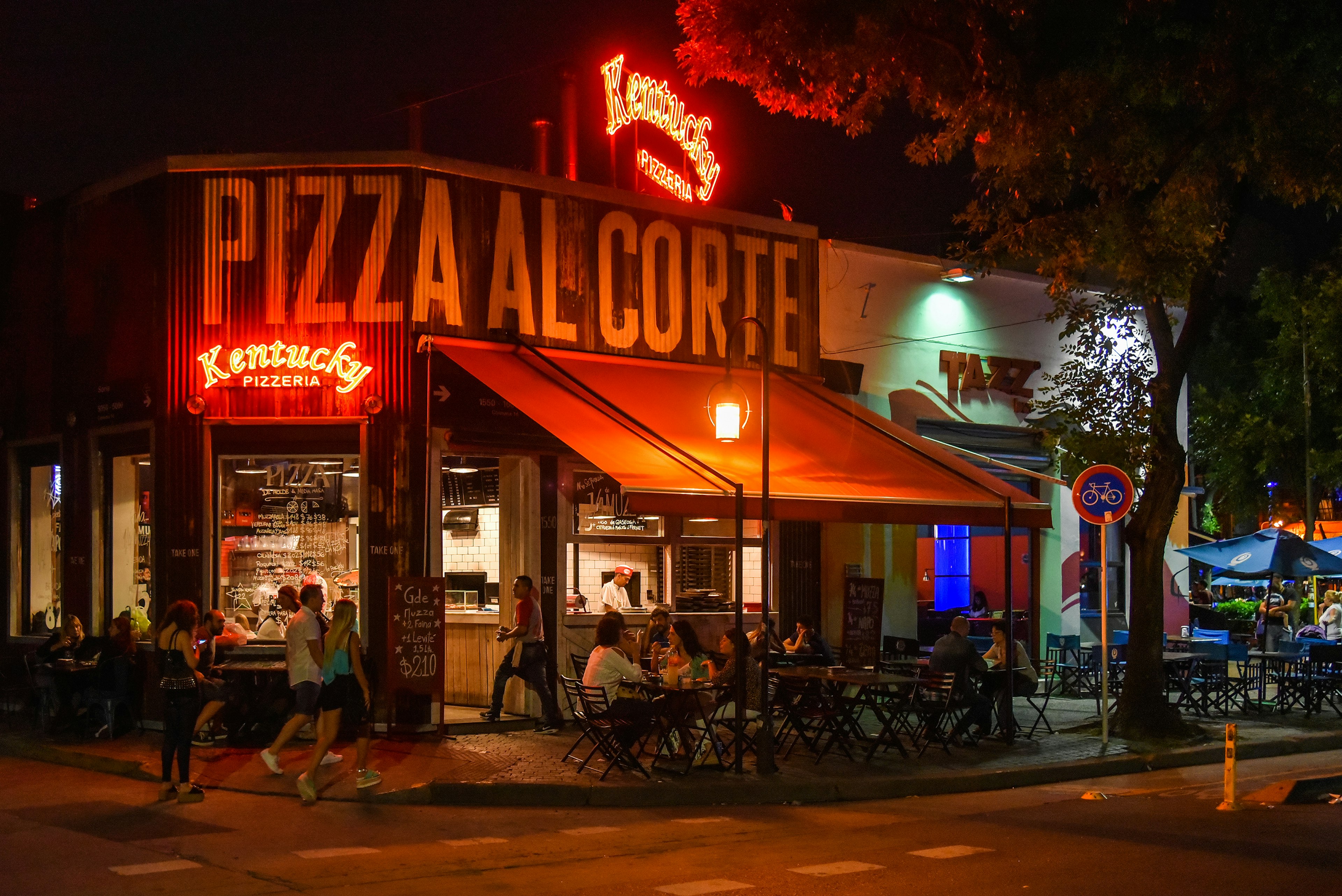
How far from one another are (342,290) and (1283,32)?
963cm

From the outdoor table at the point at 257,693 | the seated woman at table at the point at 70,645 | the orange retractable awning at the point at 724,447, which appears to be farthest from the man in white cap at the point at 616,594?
the seated woman at table at the point at 70,645

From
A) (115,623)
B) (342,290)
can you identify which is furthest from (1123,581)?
(115,623)

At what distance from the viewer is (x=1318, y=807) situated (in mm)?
10180

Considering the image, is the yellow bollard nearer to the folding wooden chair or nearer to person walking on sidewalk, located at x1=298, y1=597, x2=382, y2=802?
the folding wooden chair

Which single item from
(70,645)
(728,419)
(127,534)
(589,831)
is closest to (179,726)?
(589,831)

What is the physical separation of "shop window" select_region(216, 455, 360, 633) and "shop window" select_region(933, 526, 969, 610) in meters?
13.0

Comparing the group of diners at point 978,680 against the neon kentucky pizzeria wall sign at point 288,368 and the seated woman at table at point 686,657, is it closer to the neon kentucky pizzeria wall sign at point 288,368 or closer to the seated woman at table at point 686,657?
the seated woman at table at point 686,657

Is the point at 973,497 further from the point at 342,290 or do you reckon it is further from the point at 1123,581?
the point at 1123,581

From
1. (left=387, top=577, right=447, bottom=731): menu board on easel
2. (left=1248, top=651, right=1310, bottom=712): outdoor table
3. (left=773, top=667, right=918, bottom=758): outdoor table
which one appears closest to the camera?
→ (left=773, top=667, right=918, bottom=758): outdoor table

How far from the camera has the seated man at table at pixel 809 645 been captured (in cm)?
1527

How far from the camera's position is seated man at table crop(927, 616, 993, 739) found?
13.1 metres

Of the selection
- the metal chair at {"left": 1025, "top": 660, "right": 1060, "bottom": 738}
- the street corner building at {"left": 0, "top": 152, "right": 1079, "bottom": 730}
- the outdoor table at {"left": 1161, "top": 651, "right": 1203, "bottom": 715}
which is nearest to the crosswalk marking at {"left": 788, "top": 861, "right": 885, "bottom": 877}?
the street corner building at {"left": 0, "top": 152, "right": 1079, "bottom": 730}

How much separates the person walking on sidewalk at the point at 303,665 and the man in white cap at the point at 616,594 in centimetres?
464

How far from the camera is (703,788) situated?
35.4 ft
